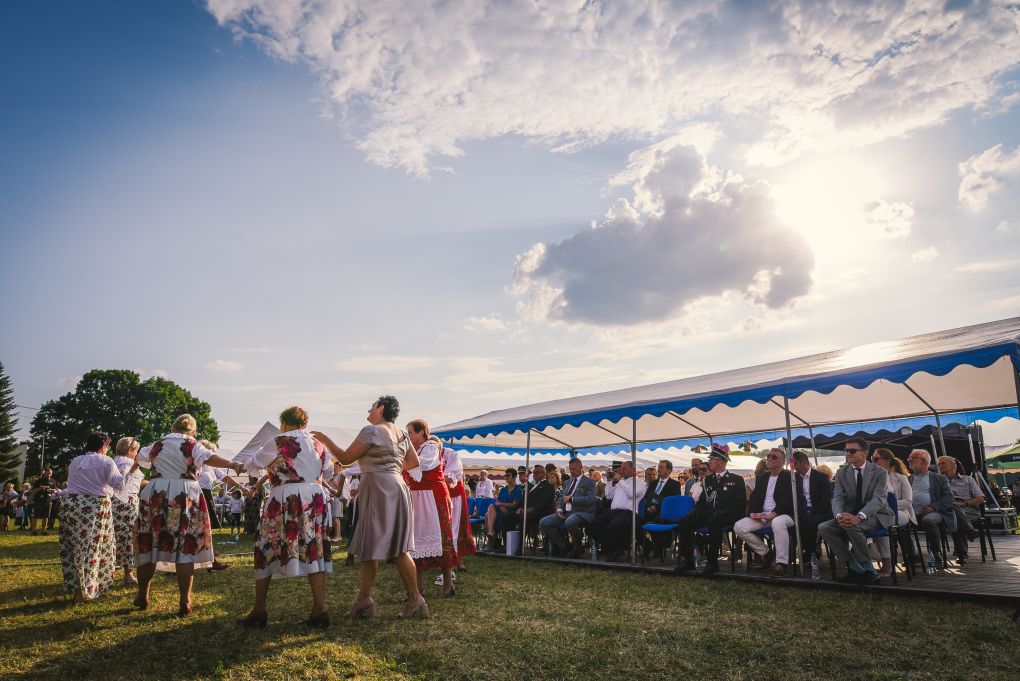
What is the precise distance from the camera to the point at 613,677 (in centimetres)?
365

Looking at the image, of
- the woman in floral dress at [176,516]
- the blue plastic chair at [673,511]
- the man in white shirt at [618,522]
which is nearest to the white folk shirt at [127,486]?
the woman in floral dress at [176,516]

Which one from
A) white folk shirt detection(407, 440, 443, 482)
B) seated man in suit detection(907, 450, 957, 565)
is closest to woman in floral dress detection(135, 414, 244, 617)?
white folk shirt detection(407, 440, 443, 482)

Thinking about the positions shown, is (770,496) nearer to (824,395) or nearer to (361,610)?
(824,395)

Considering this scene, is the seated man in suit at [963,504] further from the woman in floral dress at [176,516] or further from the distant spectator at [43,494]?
the distant spectator at [43,494]

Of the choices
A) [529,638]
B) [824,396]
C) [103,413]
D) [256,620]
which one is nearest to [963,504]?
[824,396]

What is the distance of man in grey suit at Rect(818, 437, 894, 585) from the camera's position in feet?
21.3

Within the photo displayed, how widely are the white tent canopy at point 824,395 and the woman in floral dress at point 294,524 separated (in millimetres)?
5137

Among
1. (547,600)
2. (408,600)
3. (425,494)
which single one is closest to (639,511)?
(547,600)

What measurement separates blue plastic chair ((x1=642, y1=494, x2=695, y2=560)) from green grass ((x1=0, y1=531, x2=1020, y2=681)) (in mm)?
1844

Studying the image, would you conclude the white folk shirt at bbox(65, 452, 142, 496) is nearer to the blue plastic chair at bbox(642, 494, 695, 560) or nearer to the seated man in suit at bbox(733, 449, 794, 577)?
the blue plastic chair at bbox(642, 494, 695, 560)

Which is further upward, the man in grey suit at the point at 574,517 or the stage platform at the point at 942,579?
the man in grey suit at the point at 574,517

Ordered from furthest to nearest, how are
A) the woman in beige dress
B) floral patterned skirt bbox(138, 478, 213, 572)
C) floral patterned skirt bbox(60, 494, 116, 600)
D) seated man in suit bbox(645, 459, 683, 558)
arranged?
seated man in suit bbox(645, 459, 683, 558), floral patterned skirt bbox(60, 494, 116, 600), floral patterned skirt bbox(138, 478, 213, 572), the woman in beige dress

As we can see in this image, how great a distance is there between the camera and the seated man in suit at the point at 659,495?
31.0 feet

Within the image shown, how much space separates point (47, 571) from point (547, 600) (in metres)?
6.60
